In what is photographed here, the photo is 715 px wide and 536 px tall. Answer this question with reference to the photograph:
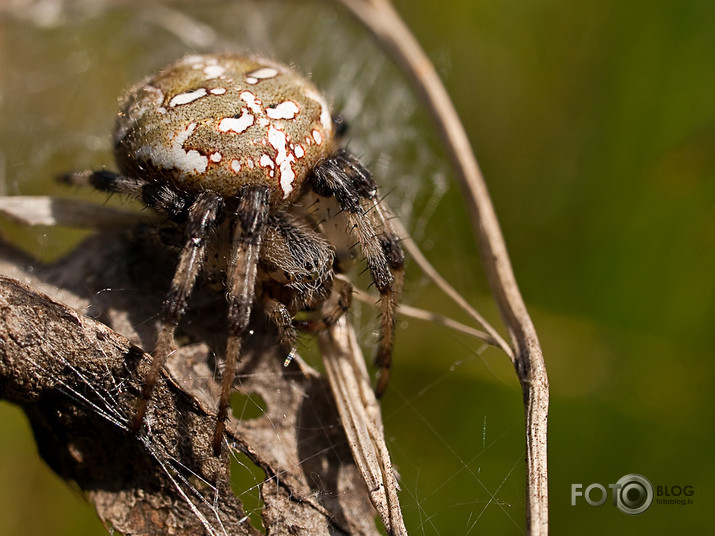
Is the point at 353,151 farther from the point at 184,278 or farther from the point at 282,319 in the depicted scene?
the point at 184,278

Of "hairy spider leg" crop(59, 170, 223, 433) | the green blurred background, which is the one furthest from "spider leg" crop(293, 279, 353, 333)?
the green blurred background

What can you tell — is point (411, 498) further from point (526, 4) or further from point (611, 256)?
point (526, 4)

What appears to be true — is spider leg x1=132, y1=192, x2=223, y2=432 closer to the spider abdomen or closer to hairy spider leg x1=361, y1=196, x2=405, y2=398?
the spider abdomen

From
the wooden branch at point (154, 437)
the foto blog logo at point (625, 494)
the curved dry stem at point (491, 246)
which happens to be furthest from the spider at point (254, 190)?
the foto blog logo at point (625, 494)

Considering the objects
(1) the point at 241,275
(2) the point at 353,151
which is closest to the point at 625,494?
(1) the point at 241,275

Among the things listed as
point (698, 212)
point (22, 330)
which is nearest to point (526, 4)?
point (698, 212)

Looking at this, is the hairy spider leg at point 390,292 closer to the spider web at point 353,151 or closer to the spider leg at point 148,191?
the spider web at point 353,151

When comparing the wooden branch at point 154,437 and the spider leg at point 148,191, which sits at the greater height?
the spider leg at point 148,191
